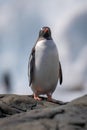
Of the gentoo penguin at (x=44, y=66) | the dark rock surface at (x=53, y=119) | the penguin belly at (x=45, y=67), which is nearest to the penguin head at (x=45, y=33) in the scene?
the gentoo penguin at (x=44, y=66)

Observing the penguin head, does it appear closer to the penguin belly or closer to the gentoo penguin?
the gentoo penguin

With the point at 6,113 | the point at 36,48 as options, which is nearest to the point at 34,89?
the point at 36,48

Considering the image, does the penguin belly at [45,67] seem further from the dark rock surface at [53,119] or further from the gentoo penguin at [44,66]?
the dark rock surface at [53,119]

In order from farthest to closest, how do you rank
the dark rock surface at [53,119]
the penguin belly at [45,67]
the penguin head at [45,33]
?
the penguin head at [45,33] → the penguin belly at [45,67] → the dark rock surface at [53,119]

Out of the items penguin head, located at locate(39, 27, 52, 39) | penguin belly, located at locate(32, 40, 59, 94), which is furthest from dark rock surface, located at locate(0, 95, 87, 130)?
penguin head, located at locate(39, 27, 52, 39)

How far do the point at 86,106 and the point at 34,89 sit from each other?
4.91m

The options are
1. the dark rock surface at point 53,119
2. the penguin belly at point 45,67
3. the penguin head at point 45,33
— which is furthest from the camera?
the penguin head at point 45,33

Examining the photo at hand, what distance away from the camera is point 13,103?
34.5 ft

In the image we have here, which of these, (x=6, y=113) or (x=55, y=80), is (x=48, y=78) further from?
(x=6, y=113)

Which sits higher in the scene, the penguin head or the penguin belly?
the penguin head

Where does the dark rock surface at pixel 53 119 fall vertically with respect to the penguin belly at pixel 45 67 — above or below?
above

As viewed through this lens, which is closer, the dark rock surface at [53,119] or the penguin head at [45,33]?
the dark rock surface at [53,119]

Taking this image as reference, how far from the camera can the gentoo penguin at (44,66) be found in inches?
481

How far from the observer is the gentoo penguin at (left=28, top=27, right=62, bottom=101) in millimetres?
12211
